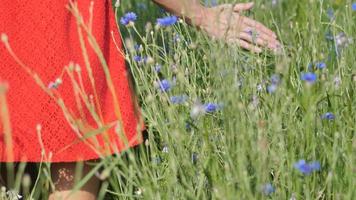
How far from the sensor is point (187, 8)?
5.91 feet

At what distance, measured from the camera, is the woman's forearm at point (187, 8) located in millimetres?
1821

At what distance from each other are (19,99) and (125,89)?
216 millimetres

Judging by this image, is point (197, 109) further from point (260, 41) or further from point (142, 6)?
point (142, 6)

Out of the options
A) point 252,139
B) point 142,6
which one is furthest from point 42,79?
point 142,6

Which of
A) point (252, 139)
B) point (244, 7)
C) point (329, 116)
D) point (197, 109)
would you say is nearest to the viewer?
point (197, 109)

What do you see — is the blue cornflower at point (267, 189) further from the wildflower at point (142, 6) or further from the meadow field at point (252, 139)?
the wildflower at point (142, 6)

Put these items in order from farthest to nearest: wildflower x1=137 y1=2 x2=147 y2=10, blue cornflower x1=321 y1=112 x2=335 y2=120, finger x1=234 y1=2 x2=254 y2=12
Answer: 1. wildflower x1=137 y1=2 x2=147 y2=10
2. finger x1=234 y1=2 x2=254 y2=12
3. blue cornflower x1=321 y1=112 x2=335 y2=120

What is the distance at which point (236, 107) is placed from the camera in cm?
131

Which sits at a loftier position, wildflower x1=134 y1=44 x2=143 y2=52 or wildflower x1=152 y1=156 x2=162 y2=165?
wildflower x1=134 y1=44 x2=143 y2=52

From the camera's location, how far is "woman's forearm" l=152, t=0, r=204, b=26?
182cm

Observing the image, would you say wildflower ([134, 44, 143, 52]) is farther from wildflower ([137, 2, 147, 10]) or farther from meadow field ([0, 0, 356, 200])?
wildflower ([137, 2, 147, 10])

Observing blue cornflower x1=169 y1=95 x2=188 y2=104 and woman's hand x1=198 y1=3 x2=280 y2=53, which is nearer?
blue cornflower x1=169 y1=95 x2=188 y2=104

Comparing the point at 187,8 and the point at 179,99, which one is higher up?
the point at 187,8

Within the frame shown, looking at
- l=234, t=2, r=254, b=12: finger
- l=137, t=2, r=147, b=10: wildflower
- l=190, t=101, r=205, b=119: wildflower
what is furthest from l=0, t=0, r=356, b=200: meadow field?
l=137, t=2, r=147, b=10: wildflower
